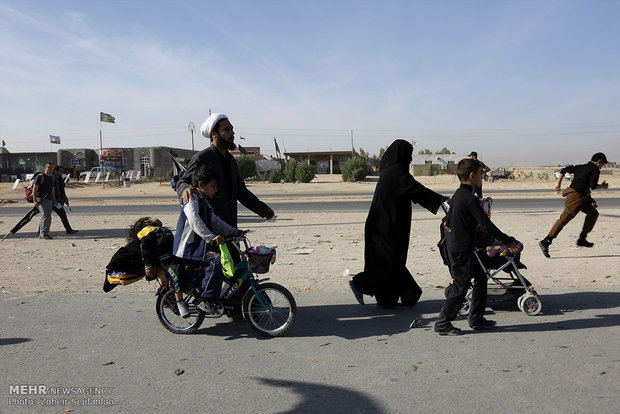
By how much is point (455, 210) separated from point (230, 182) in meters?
2.23

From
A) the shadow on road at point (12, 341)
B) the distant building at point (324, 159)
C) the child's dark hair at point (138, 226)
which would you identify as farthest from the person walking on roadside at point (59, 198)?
the distant building at point (324, 159)

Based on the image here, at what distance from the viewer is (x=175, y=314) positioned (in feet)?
14.8

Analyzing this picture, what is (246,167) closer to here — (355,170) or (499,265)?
(355,170)

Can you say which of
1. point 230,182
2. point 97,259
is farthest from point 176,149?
point 230,182

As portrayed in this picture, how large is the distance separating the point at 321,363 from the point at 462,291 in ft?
4.79

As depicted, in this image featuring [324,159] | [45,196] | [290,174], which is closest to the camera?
[45,196]

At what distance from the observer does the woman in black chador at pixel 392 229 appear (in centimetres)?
492

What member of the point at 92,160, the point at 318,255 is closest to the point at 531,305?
the point at 318,255

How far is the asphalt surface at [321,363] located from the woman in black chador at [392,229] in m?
0.23

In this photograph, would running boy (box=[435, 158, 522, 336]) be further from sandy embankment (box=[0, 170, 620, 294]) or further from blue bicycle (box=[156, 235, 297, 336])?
sandy embankment (box=[0, 170, 620, 294])

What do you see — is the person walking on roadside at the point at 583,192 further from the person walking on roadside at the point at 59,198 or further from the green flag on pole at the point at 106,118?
the green flag on pole at the point at 106,118

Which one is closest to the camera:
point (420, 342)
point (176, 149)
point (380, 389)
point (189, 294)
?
point (380, 389)

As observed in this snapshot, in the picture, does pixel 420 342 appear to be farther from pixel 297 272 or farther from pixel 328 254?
pixel 328 254

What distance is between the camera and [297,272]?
279 inches
